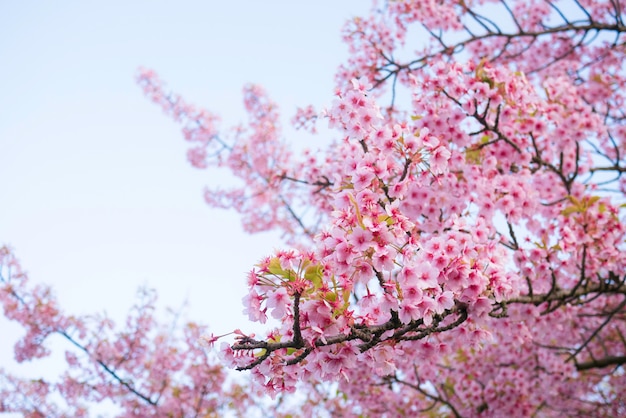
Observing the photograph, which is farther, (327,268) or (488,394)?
(488,394)

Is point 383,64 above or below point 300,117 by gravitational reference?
above

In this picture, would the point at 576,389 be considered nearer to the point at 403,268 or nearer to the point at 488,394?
the point at 488,394

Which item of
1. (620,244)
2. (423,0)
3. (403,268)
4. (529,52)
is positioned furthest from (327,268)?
(529,52)

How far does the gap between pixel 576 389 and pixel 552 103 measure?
18.8ft

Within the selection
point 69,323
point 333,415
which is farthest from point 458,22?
point 69,323

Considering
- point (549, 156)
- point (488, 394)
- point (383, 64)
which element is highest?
point (383, 64)

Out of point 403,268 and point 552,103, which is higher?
point 552,103

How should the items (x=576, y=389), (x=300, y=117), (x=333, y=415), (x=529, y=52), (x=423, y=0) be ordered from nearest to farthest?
(x=300, y=117), (x=423, y=0), (x=576, y=389), (x=333, y=415), (x=529, y=52)

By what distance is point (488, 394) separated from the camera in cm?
676

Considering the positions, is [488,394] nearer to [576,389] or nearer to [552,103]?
[576,389]

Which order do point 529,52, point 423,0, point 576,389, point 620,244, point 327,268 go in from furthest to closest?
point 529,52 < point 576,389 < point 423,0 < point 620,244 < point 327,268

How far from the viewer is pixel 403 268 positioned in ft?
7.82

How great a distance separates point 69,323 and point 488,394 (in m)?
7.48

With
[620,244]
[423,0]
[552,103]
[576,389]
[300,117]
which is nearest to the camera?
[620,244]
